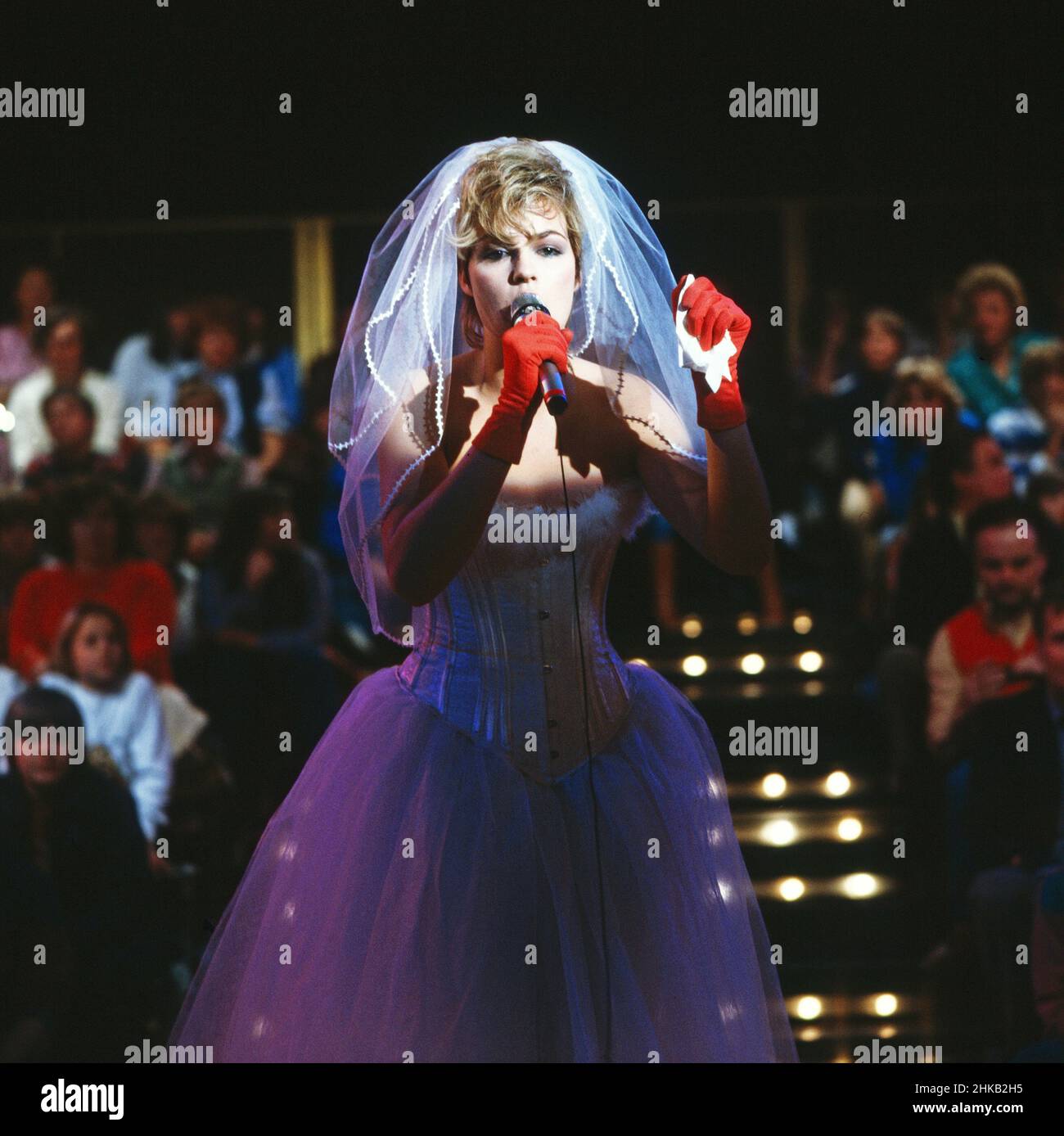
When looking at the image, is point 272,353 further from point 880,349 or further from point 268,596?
point 880,349

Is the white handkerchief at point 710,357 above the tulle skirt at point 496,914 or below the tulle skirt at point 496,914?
above

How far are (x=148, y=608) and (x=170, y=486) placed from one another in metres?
0.44

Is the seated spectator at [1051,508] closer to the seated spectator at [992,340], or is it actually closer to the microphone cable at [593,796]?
the seated spectator at [992,340]

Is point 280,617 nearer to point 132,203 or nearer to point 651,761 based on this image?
point 132,203

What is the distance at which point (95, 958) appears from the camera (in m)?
3.31

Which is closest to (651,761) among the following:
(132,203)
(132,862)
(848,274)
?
(132,862)

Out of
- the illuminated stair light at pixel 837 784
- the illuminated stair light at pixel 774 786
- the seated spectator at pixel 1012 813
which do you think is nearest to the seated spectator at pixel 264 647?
the illuminated stair light at pixel 774 786

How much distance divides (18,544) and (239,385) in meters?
0.73

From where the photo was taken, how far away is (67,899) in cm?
336

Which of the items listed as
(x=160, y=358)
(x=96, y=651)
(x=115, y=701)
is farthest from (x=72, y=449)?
(x=115, y=701)

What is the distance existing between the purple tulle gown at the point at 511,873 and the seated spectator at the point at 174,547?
5.36 ft

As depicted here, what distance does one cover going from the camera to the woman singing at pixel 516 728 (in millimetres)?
2234

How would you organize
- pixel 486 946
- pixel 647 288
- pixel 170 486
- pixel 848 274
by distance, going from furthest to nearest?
pixel 848 274
pixel 170 486
pixel 647 288
pixel 486 946

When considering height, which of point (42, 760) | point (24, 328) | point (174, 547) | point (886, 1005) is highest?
point (24, 328)
